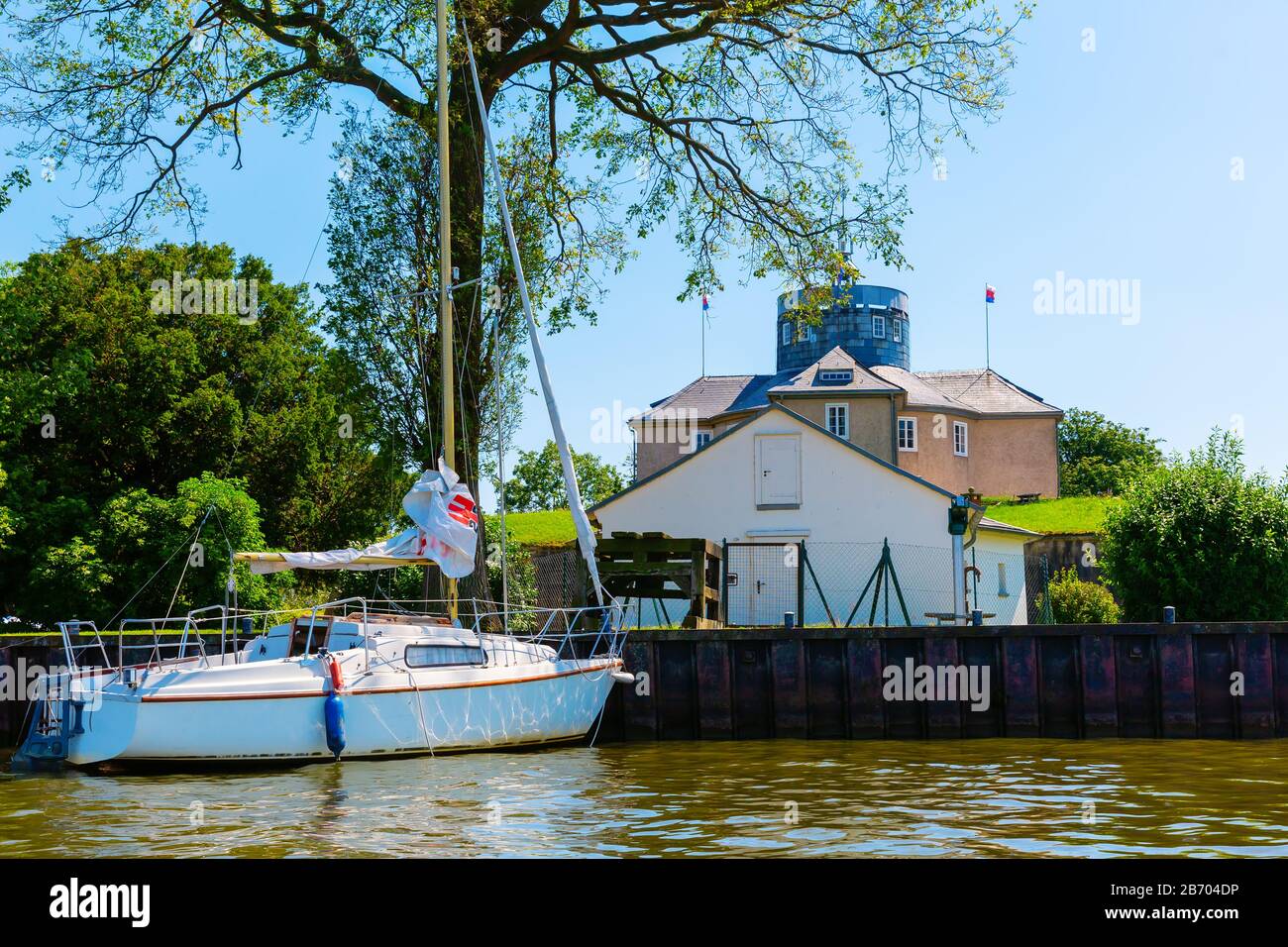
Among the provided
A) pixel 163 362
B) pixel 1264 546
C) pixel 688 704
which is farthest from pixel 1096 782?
pixel 163 362

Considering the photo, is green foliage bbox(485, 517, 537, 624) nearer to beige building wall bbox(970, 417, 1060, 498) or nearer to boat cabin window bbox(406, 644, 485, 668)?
boat cabin window bbox(406, 644, 485, 668)

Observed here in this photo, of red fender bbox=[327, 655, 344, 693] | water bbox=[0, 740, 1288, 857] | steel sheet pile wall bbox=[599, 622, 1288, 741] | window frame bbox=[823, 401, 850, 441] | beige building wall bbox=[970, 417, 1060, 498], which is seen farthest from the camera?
beige building wall bbox=[970, 417, 1060, 498]

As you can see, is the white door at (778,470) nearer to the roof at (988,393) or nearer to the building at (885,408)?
the building at (885,408)

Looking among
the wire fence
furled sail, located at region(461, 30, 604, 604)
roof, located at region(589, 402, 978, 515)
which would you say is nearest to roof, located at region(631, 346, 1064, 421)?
roof, located at region(589, 402, 978, 515)

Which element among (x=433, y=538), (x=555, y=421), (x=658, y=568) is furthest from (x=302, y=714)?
(x=658, y=568)

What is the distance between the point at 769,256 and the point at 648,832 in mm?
18785

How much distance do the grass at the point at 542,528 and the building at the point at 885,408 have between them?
5.46m

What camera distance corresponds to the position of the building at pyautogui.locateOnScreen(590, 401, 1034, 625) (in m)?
32.6

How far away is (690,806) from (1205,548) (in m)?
16.6

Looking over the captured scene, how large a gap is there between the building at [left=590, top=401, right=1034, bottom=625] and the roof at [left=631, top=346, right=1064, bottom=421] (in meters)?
15.5

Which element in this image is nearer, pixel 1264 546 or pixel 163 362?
pixel 1264 546

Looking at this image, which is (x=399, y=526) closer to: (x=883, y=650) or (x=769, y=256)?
(x=769, y=256)

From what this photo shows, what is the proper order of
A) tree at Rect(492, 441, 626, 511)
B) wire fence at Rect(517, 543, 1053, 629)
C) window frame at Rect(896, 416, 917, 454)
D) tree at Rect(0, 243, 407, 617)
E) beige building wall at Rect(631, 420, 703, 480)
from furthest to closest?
tree at Rect(492, 441, 626, 511)
beige building wall at Rect(631, 420, 703, 480)
window frame at Rect(896, 416, 917, 454)
tree at Rect(0, 243, 407, 617)
wire fence at Rect(517, 543, 1053, 629)
